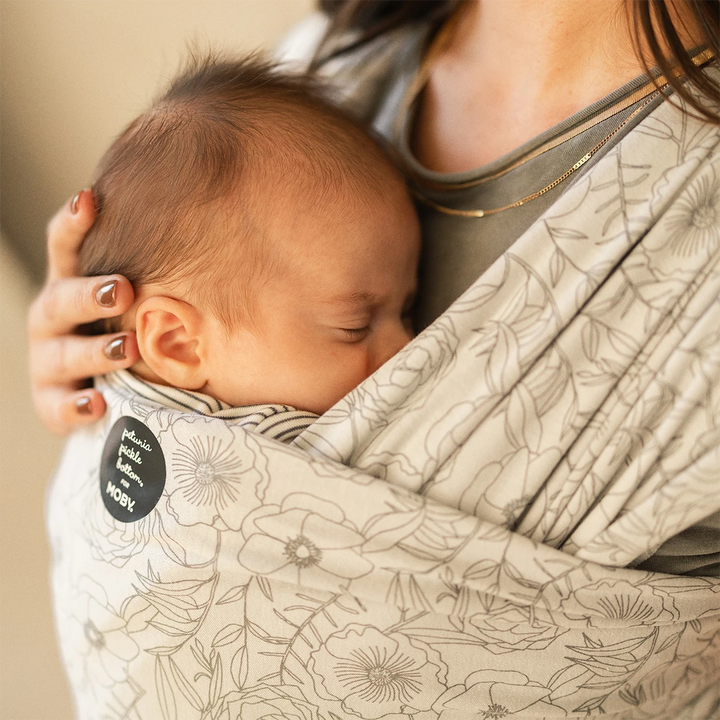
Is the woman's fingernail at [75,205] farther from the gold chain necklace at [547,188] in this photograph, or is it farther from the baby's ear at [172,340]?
the gold chain necklace at [547,188]

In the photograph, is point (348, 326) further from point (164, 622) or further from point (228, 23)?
point (228, 23)

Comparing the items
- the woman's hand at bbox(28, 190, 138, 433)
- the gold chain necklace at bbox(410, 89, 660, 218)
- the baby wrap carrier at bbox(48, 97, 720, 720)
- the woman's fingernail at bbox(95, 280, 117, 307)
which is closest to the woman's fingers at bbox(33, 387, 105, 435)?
the woman's hand at bbox(28, 190, 138, 433)

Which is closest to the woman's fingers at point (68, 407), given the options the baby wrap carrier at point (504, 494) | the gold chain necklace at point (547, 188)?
the baby wrap carrier at point (504, 494)

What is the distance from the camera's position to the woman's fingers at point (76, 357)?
35.4 inches

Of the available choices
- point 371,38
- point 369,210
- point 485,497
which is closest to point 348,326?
point 369,210

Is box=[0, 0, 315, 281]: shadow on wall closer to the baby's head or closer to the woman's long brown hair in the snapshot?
the baby's head

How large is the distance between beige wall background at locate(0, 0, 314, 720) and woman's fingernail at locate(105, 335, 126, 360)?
64 cm

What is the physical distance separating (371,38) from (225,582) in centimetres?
102

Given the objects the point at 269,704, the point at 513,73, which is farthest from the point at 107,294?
the point at 513,73

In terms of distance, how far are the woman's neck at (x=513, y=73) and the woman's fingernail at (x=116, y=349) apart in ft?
1.77

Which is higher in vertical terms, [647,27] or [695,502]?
[647,27]

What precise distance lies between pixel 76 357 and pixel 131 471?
0.24 m

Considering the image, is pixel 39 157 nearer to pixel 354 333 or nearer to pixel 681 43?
pixel 354 333

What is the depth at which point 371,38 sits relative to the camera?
50.0 inches
